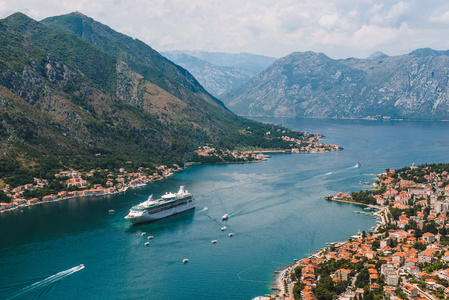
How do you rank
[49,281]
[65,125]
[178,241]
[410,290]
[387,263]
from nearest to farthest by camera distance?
[410,290] → [49,281] → [387,263] → [178,241] → [65,125]

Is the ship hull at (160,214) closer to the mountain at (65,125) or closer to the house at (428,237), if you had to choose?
the mountain at (65,125)

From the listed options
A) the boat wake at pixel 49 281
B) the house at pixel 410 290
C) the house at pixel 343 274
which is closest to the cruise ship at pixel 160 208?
the boat wake at pixel 49 281

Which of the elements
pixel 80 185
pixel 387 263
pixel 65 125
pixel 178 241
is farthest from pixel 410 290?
Result: pixel 65 125

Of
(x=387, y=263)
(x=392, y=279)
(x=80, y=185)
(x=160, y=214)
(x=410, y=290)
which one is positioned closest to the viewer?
(x=410, y=290)

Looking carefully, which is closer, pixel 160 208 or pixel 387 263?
pixel 387 263

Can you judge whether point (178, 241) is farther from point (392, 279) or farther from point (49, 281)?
point (392, 279)

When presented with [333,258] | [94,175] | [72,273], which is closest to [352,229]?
[333,258]

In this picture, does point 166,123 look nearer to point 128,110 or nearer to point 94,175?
point 128,110

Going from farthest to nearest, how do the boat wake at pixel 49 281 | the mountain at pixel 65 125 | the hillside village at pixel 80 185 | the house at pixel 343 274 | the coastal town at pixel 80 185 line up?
the mountain at pixel 65 125 → the hillside village at pixel 80 185 → the coastal town at pixel 80 185 → the boat wake at pixel 49 281 → the house at pixel 343 274
